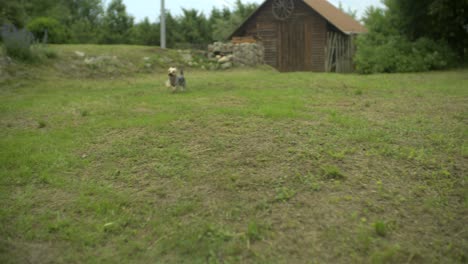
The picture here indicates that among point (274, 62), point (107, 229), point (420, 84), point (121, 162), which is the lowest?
point (107, 229)

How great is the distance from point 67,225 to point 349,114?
5008 millimetres

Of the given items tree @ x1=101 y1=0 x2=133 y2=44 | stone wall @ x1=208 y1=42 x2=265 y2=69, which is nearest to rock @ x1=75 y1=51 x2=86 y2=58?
stone wall @ x1=208 y1=42 x2=265 y2=69

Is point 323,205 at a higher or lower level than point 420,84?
lower

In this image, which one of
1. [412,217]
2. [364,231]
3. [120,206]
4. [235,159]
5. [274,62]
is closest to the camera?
[364,231]

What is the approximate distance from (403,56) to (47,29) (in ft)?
54.8

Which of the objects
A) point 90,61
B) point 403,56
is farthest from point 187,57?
point 403,56

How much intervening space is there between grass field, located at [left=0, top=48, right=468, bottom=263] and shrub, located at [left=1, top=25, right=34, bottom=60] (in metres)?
5.10

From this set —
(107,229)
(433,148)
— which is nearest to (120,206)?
(107,229)

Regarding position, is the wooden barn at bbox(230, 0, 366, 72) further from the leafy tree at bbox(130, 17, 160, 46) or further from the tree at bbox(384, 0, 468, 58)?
the leafy tree at bbox(130, 17, 160, 46)

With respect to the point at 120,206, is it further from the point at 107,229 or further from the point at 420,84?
the point at 420,84

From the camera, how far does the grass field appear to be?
3.30m

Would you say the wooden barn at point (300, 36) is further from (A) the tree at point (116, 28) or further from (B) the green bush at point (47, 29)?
(A) the tree at point (116, 28)

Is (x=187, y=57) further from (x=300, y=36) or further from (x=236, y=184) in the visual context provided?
(x=236, y=184)

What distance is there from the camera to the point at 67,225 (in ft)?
12.2
